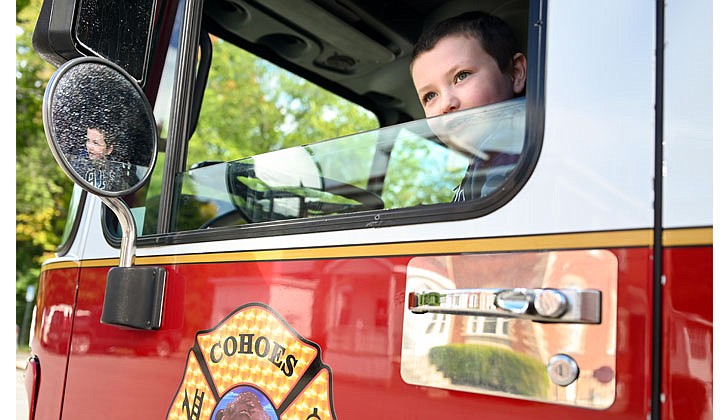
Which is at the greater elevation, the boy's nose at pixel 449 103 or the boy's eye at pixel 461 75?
the boy's eye at pixel 461 75

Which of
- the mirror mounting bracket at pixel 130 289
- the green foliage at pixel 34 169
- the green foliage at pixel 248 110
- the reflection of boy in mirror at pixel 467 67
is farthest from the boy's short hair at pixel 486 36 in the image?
the green foliage at pixel 34 169

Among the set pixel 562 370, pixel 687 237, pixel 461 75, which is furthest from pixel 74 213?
Answer: pixel 687 237

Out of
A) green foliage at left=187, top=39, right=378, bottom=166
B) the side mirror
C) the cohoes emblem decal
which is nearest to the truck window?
the side mirror

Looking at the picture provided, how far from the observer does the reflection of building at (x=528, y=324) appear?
882 mm

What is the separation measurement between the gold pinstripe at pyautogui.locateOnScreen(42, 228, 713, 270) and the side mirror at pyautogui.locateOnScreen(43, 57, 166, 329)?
0.56 feet

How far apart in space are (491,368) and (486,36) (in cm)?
94

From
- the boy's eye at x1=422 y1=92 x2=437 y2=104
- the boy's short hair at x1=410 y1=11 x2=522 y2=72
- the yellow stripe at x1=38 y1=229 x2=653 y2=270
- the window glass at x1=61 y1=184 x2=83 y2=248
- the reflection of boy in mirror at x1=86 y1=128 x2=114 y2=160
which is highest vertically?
the boy's short hair at x1=410 y1=11 x2=522 y2=72

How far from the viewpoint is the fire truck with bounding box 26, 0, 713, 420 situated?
871mm

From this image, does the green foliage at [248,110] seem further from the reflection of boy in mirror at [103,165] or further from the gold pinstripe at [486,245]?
the gold pinstripe at [486,245]

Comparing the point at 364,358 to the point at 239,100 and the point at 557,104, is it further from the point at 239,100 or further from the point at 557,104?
the point at 239,100

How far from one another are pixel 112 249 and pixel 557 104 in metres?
1.29

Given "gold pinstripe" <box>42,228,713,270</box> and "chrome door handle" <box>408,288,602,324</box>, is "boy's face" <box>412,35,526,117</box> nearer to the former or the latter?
"gold pinstripe" <box>42,228,713,270</box>

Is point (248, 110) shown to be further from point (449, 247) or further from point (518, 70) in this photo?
point (449, 247)

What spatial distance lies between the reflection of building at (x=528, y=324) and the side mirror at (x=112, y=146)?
2.46 feet
